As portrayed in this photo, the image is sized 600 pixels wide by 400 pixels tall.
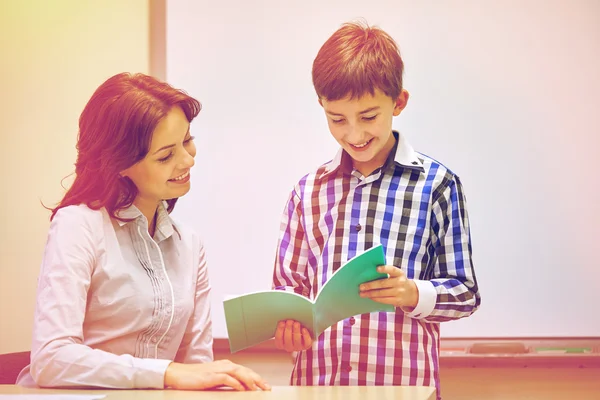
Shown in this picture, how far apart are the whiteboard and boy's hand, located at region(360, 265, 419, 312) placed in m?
1.27

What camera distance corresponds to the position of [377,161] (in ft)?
5.63

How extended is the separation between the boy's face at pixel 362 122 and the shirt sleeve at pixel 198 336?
1.60 feet

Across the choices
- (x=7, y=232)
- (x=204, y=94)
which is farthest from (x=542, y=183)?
(x=7, y=232)

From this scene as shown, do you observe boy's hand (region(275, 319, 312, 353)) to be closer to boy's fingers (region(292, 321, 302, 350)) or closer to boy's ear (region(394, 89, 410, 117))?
boy's fingers (region(292, 321, 302, 350))

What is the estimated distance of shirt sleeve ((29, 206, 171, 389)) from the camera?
54.2 inches

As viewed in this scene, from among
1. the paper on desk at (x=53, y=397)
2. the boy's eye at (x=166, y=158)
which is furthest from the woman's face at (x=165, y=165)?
the paper on desk at (x=53, y=397)

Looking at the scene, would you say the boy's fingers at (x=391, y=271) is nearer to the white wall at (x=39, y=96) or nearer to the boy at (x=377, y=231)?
the boy at (x=377, y=231)

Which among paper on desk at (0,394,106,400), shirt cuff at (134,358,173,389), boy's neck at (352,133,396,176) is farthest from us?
boy's neck at (352,133,396,176)

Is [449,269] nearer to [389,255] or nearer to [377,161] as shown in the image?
[389,255]

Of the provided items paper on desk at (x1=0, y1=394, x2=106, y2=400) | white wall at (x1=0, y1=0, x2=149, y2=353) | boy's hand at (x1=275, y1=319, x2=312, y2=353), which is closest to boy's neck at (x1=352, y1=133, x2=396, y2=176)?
boy's hand at (x1=275, y1=319, x2=312, y2=353)

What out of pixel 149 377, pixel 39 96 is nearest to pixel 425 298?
pixel 149 377

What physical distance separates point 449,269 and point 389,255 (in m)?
0.13

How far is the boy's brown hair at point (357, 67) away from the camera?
1.57 m

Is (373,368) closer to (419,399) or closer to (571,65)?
(419,399)
